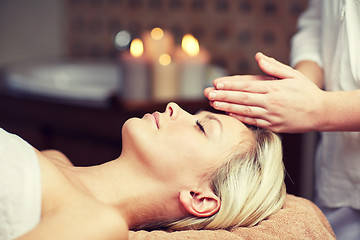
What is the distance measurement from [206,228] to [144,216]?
0.16 metres

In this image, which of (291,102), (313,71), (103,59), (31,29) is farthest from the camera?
(31,29)

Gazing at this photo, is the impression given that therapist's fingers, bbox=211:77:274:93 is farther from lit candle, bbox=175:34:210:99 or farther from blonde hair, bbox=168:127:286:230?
lit candle, bbox=175:34:210:99

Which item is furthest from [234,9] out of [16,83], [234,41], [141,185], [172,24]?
[141,185]

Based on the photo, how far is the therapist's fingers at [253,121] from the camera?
105cm

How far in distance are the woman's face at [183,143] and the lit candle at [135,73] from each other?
2.34ft

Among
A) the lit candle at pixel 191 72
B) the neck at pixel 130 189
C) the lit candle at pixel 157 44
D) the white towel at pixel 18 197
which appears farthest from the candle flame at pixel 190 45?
the white towel at pixel 18 197

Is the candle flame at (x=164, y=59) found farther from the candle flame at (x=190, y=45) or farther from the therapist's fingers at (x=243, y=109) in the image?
the therapist's fingers at (x=243, y=109)

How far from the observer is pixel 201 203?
109 cm

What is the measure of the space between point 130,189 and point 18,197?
0.95 ft

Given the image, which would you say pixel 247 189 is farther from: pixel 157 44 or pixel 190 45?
pixel 157 44

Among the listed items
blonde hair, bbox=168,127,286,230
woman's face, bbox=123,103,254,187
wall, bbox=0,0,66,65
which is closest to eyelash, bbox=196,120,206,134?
woman's face, bbox=123,103,254,187

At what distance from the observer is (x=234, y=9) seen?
232cm

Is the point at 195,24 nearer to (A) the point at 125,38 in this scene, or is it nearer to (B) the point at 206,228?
(A) the point at 125,38

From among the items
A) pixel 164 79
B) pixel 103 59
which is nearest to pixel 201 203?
pixel 164 79
